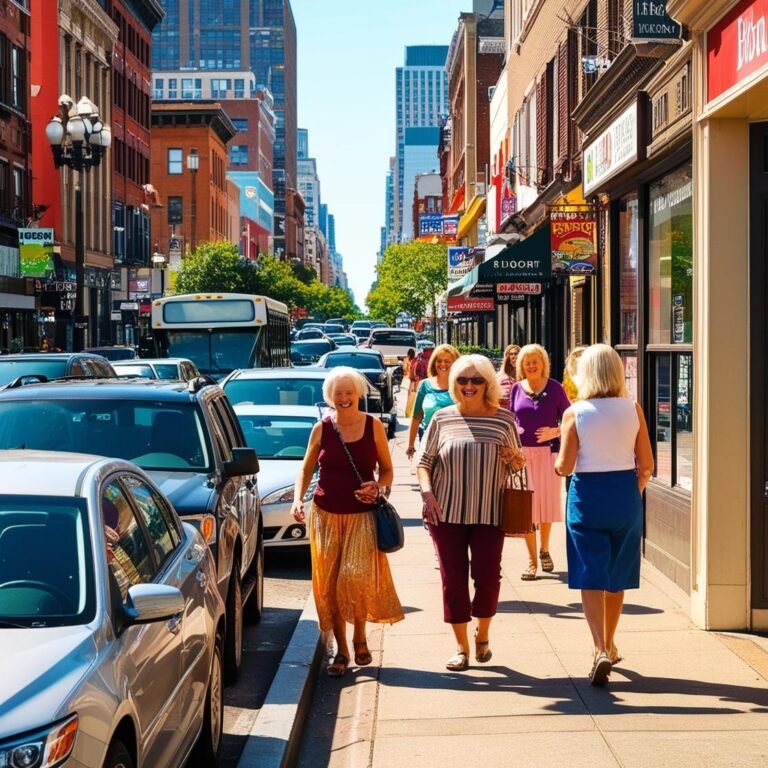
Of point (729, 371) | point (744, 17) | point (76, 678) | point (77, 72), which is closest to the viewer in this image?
point (76, 678)

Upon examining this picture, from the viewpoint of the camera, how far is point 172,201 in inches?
4227

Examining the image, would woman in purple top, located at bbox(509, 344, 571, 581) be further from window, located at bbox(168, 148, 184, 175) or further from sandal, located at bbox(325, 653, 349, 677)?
window, located at bbox(168, 148, 184, 175)

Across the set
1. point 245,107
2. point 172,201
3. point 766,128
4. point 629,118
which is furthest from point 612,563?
point 245,107

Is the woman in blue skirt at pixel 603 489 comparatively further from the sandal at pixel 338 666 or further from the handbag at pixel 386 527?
the sandal at pixel 338 666

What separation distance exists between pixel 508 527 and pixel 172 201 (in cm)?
10162

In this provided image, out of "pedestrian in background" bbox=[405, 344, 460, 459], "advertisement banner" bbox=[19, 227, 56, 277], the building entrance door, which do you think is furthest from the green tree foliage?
the building entrance door

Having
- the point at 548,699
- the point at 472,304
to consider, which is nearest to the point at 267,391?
the point at 548,699

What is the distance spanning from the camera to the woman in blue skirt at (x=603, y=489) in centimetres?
793

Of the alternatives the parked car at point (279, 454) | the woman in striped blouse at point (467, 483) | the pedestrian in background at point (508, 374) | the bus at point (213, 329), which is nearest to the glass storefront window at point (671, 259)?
the pedestrian in background at point (508, 374)

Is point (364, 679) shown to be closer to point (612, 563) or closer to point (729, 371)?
point (612, 563)

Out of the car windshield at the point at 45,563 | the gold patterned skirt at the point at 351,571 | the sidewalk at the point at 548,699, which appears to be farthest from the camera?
the gold patterned skirt at the point at 351,571

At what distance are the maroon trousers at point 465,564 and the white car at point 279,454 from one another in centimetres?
418

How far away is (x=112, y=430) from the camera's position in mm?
9195

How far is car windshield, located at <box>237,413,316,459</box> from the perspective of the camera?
14141mm
